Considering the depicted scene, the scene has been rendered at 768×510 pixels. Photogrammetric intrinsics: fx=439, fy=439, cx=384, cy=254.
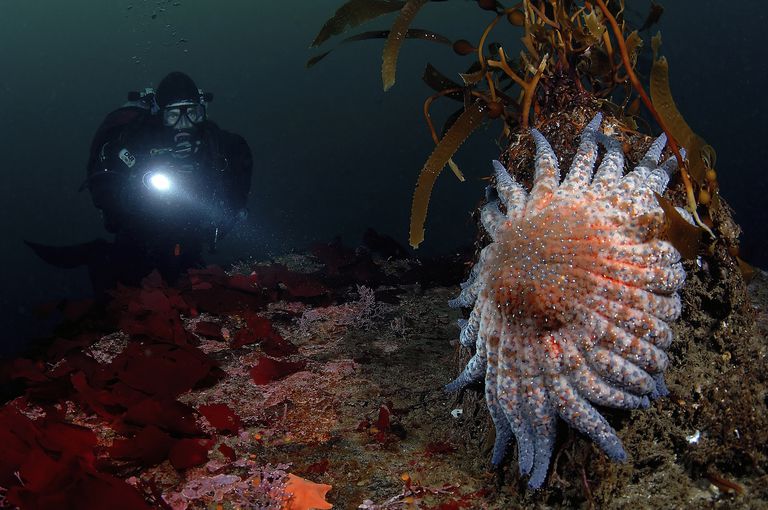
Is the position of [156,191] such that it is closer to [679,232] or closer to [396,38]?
[396,38]

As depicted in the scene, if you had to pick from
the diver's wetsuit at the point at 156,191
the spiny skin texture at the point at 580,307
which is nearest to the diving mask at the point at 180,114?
the diver's wetsuit at the point at 156,191

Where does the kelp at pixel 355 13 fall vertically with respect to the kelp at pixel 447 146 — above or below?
above

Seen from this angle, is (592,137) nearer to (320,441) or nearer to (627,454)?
(627,454)

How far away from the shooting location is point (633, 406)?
1.74 metres

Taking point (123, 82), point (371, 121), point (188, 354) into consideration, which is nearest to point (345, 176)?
point (371, 121)

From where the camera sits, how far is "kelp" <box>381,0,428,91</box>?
2.66 metres

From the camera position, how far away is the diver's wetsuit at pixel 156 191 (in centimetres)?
729

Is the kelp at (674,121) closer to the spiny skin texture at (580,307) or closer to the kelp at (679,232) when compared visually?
the spiny skin texture at (580,307)

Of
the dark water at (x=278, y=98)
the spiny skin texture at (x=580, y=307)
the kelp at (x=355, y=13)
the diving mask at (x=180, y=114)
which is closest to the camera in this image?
the spiny skin texture at (x=580, y=307)

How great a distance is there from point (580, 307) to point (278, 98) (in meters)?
116

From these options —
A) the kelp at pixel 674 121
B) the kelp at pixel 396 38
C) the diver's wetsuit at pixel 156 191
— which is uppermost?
the kelp at pixel 396 38

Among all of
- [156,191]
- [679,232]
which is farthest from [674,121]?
[156,191]

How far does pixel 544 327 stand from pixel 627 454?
67 centimetres

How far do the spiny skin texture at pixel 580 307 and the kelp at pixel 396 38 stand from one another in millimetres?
1283
